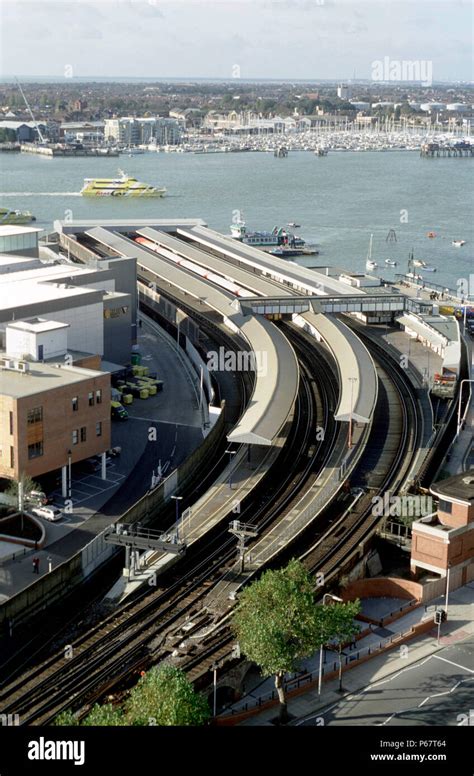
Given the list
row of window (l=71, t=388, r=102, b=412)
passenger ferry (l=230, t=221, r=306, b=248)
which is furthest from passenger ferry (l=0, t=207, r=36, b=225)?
row of window (l=71, t=388, r=102, b=412)

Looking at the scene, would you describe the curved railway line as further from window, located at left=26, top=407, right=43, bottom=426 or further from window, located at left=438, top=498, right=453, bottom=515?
window, located at left=26, top=407, right=43, bottom=426

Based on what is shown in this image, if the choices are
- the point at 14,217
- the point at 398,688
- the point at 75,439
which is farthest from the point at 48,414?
the point at 14,217

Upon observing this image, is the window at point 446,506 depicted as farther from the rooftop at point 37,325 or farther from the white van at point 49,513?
the rooftop at point 37,325

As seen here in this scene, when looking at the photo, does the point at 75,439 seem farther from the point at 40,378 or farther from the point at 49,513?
the point at 49,513

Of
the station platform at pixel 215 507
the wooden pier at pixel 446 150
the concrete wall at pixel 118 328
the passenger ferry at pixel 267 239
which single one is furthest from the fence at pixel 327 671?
the wooden pier at pixel 446 150

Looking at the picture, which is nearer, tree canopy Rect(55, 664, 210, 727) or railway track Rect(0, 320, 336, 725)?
Answer: tree canopy Rect(55, 664, 210, 727)

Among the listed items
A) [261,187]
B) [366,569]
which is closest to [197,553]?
[366,569]

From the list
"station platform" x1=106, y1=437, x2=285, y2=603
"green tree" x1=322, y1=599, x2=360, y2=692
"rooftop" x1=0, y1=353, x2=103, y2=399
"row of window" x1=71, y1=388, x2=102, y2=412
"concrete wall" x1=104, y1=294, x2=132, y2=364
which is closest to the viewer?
"green tree" x1=322, y1=599, x2=360, y2=692
